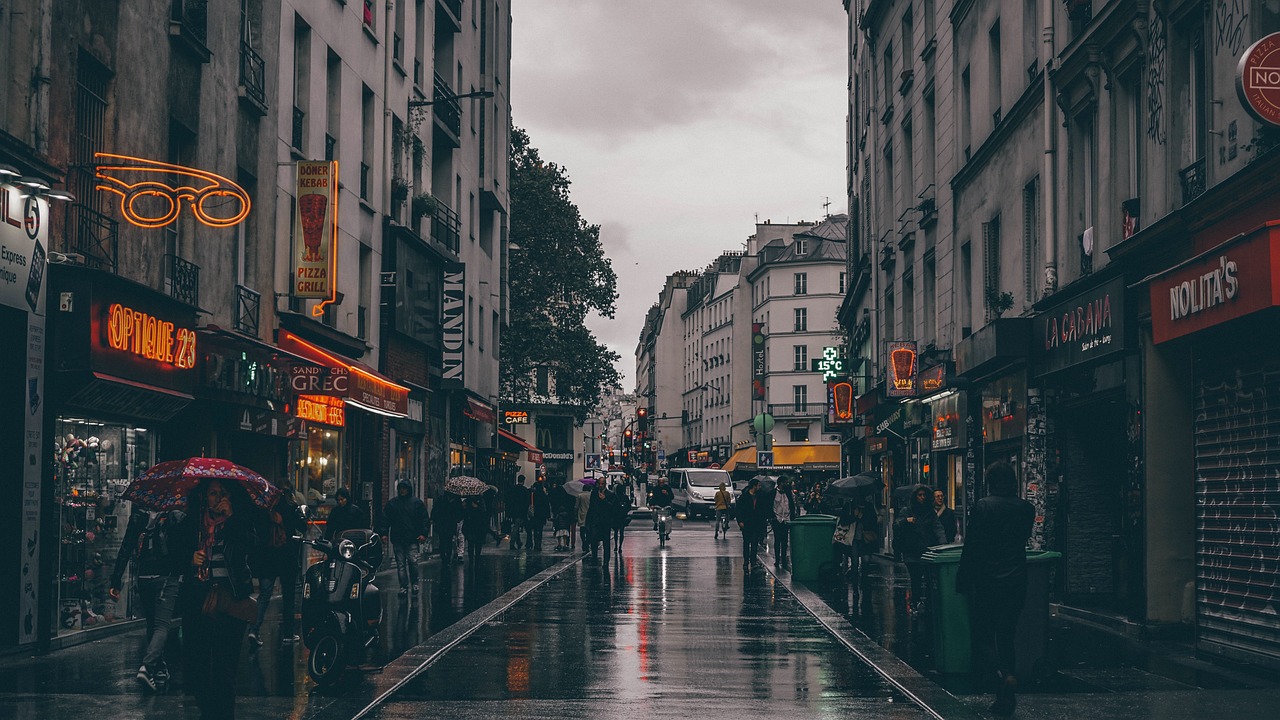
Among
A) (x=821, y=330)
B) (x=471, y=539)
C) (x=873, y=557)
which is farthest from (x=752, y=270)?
(x=471, y=539)

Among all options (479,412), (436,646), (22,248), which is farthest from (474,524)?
(22,248)

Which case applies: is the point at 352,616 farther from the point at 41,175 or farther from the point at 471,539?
the point at 471,539

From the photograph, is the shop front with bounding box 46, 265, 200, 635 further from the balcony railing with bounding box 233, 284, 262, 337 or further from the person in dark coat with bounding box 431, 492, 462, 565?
the person in dark coat with bounding box 431, 492, 462, 565

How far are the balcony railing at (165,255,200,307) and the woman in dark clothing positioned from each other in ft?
28.5

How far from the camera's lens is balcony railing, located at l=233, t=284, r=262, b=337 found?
20422 millimetres

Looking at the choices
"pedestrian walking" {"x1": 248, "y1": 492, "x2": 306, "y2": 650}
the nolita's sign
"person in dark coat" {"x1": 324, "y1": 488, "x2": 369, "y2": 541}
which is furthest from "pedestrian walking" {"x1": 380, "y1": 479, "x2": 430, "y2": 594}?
the nolita's sign

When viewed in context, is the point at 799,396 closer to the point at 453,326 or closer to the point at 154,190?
the point at 453,326

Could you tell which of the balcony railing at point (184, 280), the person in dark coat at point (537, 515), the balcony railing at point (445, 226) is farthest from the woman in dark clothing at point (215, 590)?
the person in dark coat at point (537, 515)

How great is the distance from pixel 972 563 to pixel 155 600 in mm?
6787

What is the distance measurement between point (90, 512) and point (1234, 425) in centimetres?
1165

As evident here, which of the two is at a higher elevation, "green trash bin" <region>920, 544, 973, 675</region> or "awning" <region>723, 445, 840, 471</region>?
"awning" <region>723, 445, 840, 471</region>

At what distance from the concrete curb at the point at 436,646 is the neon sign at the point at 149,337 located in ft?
14.7

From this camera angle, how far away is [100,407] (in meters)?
15.0

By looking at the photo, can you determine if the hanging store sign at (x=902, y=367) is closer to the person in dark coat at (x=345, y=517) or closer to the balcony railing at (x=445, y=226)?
the balcony railing at (x=445, y=226)
